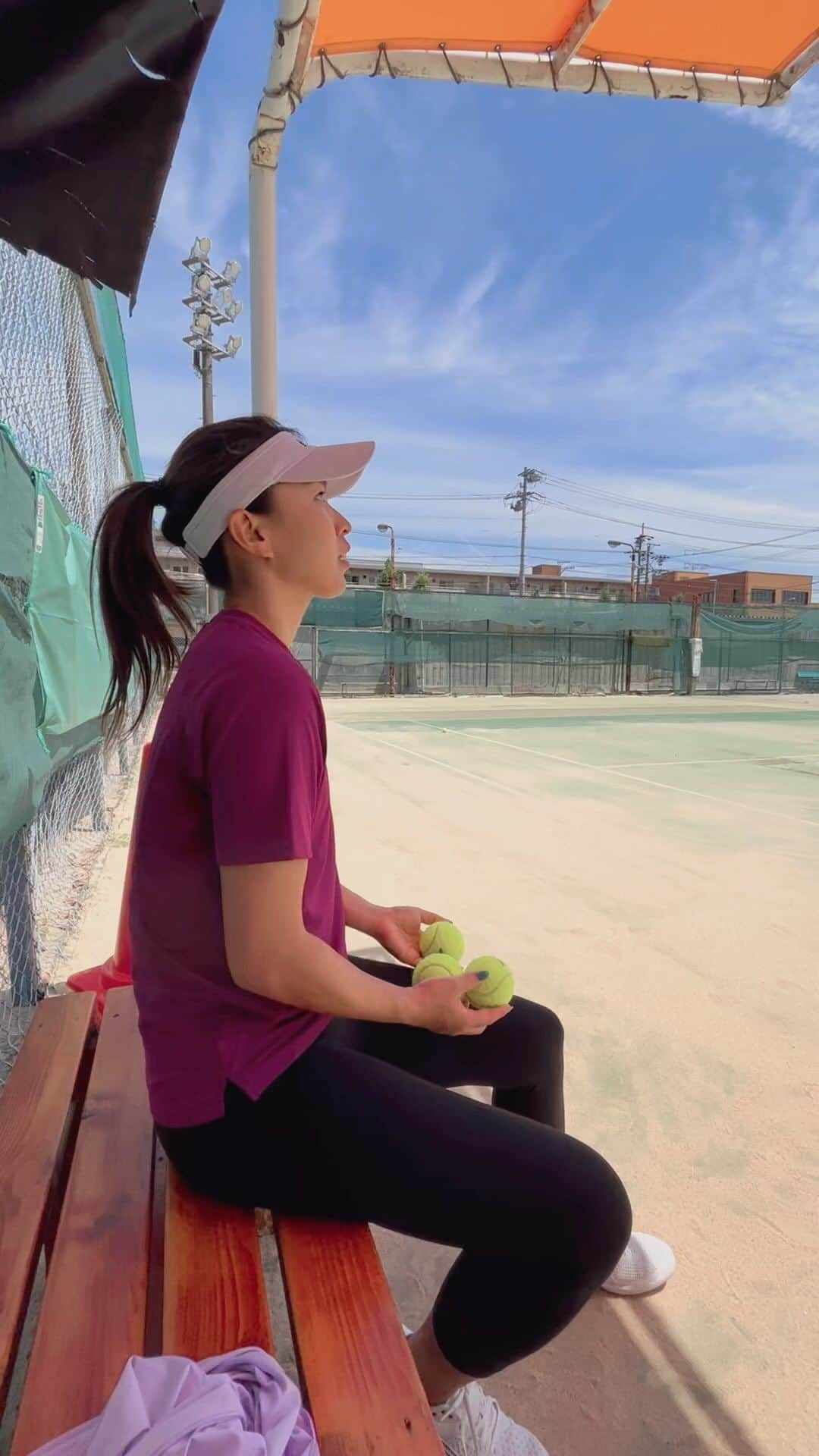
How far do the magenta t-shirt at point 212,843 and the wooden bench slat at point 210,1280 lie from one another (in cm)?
16

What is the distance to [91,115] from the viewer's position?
1.45 metres

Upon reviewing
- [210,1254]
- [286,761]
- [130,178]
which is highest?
[130,178]

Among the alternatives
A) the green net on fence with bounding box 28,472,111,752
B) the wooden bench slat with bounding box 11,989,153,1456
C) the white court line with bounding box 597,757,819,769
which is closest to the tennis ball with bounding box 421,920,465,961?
the wooden bench slat with bounding box 11,989,153,1456

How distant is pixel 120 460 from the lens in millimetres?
8023

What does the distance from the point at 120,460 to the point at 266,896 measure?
7755 millimetres

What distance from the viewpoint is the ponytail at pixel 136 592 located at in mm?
1589

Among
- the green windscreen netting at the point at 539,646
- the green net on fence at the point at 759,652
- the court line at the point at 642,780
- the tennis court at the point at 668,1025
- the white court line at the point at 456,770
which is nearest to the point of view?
the tennis court at the point at 668,1025

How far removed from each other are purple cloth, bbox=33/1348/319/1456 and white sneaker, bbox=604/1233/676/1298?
1187 millimetres

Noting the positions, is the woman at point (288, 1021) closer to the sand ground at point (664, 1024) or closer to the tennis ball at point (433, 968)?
the tennis ball at point (433, 968)

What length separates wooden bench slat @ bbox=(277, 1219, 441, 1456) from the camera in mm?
1023

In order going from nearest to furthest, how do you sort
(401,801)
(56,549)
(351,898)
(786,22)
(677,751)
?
(351,898)
(786,22)
(56,549)
(401,801)
(677,751)

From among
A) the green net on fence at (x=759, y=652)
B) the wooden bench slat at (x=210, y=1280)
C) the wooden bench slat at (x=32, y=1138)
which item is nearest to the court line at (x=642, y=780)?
the wooden bench slat at (x=32, y=1138)

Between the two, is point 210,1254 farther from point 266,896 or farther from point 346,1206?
point 266,896

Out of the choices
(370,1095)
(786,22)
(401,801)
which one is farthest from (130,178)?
(401,801)
